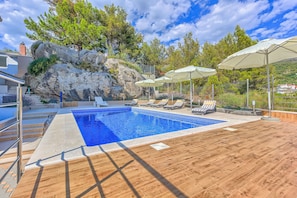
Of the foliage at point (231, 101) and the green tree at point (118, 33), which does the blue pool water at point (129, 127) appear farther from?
the green tree at point (118, 33)

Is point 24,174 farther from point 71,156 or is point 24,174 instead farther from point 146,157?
point 146,157

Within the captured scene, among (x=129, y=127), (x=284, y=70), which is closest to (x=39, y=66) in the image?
(x=129, y=127)

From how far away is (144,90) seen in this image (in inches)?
746

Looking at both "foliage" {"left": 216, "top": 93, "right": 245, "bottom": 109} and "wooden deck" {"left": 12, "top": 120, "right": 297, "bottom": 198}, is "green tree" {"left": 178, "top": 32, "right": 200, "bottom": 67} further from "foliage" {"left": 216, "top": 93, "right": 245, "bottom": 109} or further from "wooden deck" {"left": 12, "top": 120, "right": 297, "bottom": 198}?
"wooden deck" {"left": 12, "top": 120, "right": 297, "bottom": 198}

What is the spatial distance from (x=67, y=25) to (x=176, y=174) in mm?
21857

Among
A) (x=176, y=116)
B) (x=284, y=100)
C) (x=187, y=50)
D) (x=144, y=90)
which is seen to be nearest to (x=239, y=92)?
(x=284, y=100)

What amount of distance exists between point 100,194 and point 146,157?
45.7 inches

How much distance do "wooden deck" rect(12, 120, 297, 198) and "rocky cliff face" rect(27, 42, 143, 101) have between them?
13664 mm

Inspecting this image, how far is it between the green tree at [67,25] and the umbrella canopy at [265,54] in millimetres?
18543

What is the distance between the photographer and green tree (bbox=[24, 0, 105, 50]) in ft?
62.1

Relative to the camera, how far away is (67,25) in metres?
18.4

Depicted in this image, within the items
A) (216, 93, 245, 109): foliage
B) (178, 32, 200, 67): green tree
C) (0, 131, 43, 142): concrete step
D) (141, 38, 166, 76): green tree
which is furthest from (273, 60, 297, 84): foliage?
(141, 38, 166, 76): green tree

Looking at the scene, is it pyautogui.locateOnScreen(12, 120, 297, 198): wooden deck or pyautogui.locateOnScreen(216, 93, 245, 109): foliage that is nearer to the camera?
pyautogui.locateOnScreen(12, 120, 297, 198): wooden deck

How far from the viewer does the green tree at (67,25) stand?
62.1ft
